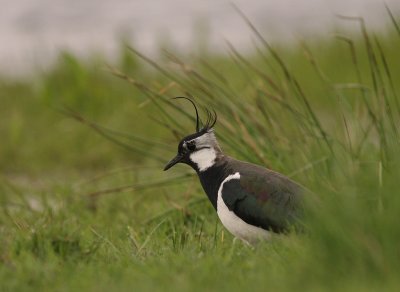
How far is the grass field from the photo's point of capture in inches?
173

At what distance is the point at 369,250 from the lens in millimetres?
4297

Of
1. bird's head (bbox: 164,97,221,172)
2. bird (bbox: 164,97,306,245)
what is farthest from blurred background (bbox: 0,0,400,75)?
bird (bbox: 164,97,306,245)

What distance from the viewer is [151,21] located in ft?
41.1

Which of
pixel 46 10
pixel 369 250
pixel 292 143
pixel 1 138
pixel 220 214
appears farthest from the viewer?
pixel 46 10

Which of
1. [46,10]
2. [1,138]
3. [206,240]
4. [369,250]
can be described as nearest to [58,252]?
[206,240]

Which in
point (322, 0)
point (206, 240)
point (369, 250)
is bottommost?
point (322, 0)

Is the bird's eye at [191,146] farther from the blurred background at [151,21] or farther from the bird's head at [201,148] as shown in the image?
the blurred background at [151,21]

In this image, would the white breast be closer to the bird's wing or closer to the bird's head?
the bird's wing

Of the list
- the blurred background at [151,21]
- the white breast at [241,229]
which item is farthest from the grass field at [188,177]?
the blurred background at [151,21]

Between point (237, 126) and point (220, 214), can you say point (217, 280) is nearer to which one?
point (220, 214)

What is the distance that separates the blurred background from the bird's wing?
5.40 meters

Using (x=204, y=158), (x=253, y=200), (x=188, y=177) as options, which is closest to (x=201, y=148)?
(x=204, y=158)

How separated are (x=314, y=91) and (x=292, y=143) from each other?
3512 mm

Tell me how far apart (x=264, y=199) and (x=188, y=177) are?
1463mm
